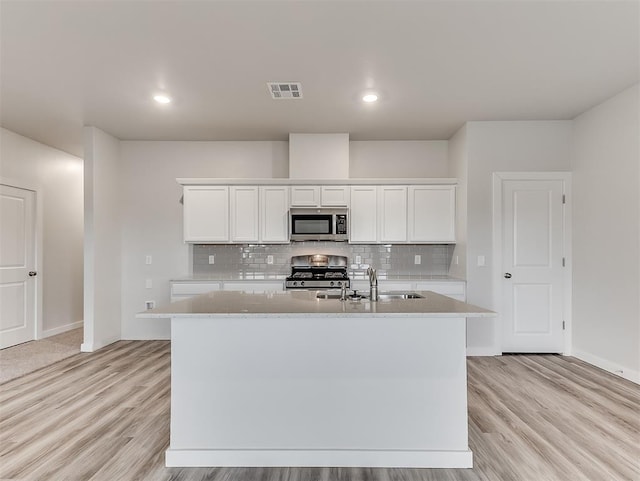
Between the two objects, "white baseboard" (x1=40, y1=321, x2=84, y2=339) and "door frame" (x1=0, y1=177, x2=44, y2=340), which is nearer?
"door frame" (x1=0, y1=177, x2=44, y2=340)

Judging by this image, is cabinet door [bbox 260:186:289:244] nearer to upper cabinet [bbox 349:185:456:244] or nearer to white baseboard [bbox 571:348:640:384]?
upper cabinet [bbox 349:185:456:244]

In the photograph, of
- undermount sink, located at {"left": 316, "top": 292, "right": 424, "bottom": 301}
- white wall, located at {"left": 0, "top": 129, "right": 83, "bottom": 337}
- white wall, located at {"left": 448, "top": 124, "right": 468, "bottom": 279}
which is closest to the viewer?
undermount sink, located at {"left": 316, "top": 292, "right": 424, "bottom": 301}

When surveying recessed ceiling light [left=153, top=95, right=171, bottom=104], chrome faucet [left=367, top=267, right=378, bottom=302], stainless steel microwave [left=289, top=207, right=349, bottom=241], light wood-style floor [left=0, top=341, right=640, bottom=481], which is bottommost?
light wood-style floor [left=0, top=341, right=640, bottom=481]

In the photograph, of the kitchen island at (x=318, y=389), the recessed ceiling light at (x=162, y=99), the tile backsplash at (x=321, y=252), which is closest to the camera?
the kitchen island at (x=318, y=389)

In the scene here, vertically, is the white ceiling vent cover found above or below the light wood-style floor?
above

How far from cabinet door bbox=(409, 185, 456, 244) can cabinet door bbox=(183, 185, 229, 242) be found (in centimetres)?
245

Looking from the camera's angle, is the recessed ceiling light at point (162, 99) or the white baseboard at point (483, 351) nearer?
the recessed ceiling light at point (162, 99)

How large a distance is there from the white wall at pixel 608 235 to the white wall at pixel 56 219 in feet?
23.2

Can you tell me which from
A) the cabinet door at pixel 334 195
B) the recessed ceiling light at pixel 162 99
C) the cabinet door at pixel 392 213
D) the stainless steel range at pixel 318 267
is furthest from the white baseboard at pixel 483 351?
the recessed ceiling light at pixel 162 99

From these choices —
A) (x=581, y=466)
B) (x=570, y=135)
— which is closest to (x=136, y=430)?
(x=581, y=466)

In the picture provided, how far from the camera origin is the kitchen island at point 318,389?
227 centimetres

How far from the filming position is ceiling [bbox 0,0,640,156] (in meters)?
2.46

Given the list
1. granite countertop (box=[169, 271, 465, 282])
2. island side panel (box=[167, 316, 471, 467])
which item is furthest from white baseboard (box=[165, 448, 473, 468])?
granite countertop (box=[169, 271, 465, 282])

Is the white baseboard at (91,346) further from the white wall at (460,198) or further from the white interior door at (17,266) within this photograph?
the white wall at (460,198)
